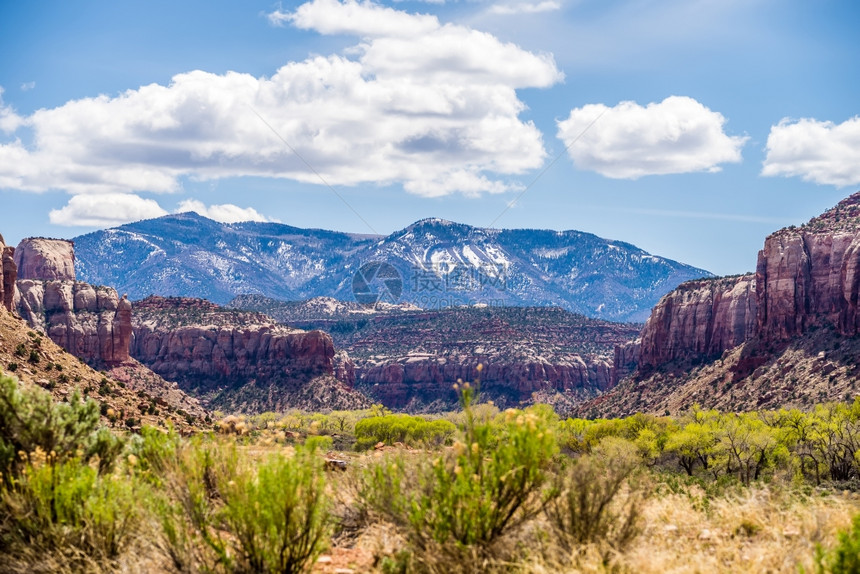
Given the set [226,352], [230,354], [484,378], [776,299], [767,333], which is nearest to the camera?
[767,333]

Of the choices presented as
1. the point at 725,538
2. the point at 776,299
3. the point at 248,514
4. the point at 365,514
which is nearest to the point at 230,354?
the point at 776,299

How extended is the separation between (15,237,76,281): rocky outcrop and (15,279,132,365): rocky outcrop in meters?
40.1

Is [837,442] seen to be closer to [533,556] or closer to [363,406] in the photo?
[533,556]

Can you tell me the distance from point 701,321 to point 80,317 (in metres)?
98.3

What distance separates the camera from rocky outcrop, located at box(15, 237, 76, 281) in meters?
168

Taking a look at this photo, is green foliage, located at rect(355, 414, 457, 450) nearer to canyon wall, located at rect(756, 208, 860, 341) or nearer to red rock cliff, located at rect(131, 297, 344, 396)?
canyon wall, located at rect(756, 208, 860, 341)

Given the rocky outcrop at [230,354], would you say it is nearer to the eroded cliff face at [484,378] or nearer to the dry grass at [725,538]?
the eroded cliff face at [484,378]

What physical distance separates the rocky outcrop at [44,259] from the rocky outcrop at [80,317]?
40095 millimetres

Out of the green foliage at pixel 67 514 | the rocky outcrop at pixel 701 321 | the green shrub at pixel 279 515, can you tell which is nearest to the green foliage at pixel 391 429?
the green foliage at pixel 67 514

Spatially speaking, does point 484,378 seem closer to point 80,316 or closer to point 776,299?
point 776,299

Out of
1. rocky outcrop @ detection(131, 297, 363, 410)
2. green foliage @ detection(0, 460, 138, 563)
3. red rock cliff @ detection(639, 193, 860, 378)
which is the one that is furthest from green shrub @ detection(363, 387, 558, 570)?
rocky outcrop @ detection(131, 297, 363, 410)

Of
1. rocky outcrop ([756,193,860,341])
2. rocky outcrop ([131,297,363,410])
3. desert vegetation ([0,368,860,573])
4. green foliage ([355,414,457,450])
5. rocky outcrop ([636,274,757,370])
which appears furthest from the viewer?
rocky outcrop ([131,297,363,410])

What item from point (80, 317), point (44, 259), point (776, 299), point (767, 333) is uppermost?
point (44, 259)

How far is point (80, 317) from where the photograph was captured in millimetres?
120750
